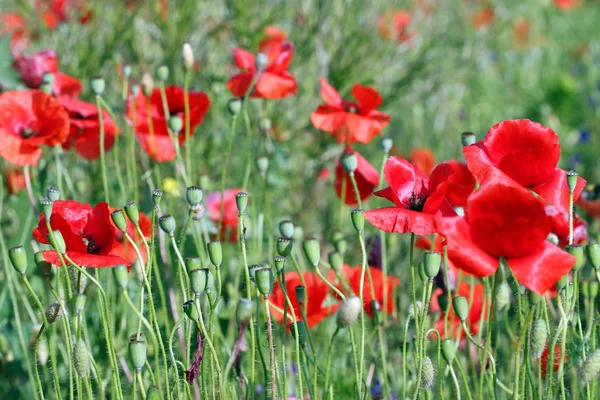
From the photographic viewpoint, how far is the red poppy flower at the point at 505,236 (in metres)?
1.01

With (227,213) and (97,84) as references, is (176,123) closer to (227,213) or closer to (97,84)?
(97,84)

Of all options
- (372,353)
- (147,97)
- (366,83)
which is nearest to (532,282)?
(372,353)

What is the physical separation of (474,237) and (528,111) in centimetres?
337

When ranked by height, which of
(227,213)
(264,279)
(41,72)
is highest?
A: (41,72)

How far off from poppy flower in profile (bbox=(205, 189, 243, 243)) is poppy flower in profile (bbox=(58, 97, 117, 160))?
35cm

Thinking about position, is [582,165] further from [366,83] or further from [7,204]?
[7,204]

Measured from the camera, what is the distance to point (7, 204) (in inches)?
88.9

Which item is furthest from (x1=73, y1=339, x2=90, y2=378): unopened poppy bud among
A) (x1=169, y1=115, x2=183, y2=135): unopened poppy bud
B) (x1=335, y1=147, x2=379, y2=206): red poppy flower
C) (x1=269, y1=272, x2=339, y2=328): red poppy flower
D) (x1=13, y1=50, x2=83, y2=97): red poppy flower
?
(x1=13, y1=50, x2=83, y2=97): red poppy flower

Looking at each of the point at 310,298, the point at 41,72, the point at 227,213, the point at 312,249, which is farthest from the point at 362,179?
the point at 41,72

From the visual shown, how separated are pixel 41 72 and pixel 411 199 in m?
1.13

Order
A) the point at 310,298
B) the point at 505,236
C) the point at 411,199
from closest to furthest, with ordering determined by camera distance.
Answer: the point at 505,236
the point at 411,199
the point at 310,298

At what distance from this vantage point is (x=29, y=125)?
5.70 ft

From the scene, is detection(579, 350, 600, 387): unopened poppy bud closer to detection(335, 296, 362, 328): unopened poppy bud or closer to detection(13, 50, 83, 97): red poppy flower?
detection(335, 296, 362, 328): unopened poppy bud

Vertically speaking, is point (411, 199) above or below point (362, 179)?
below
